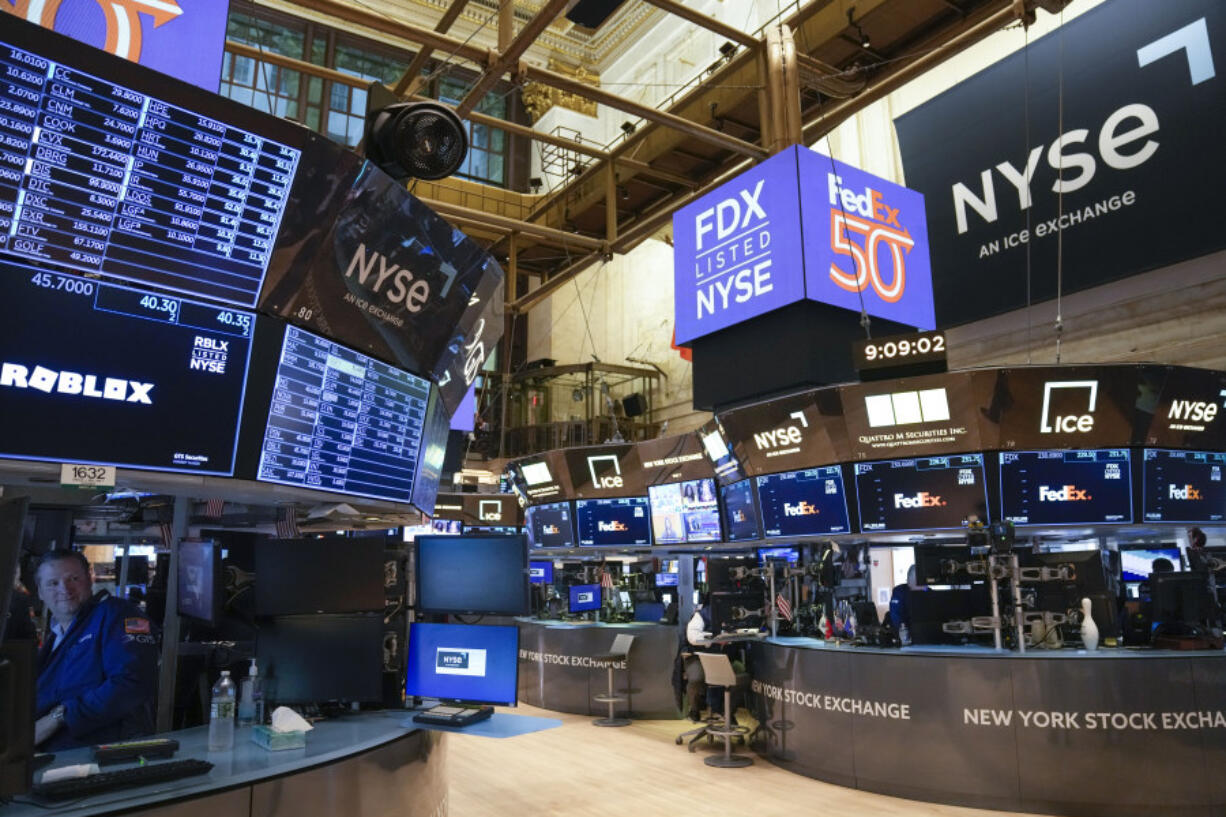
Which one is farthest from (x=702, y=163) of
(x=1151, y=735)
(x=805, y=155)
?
(x=1151, y=735)

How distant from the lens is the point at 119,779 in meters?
2.28

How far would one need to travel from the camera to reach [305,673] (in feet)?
10.7

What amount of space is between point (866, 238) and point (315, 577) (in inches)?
255

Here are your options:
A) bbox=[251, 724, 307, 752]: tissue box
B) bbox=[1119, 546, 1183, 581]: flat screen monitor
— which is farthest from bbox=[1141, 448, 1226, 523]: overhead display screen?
bbox=[251, 724, 307, 752]: tissue box

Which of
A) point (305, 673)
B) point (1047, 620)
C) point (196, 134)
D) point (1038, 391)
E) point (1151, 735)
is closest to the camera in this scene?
point (196, 134)

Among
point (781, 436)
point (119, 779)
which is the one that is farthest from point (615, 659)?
point (119, 779)

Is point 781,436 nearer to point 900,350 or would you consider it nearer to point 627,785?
point 900,350

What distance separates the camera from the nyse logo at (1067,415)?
5.90 meters

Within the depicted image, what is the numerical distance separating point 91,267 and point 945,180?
915 centimetres

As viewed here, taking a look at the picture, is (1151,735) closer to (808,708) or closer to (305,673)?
(808,708)

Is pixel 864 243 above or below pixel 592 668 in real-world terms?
above

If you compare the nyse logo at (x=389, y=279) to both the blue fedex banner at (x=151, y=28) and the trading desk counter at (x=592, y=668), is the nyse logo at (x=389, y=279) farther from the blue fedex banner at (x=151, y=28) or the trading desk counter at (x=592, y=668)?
the trading desk counter at (x=592, y=668)

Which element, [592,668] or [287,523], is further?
[592,668]

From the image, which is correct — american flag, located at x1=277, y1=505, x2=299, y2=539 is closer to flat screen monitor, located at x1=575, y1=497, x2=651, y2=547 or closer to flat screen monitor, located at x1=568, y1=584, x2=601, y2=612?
flat screen monitor, located at x1=568, y1=584, x2=601, y2=612
